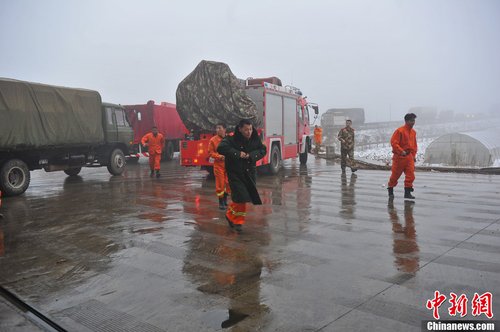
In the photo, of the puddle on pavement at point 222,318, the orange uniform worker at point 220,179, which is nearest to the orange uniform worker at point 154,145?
the orange uniform worker at point 220,179

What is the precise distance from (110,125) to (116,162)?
137cm

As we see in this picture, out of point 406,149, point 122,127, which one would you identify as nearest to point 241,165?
point 406,149

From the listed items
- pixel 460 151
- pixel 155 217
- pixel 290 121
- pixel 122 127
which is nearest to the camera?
pixel 155 217

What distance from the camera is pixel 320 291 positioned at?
Answer: 3.83 meters

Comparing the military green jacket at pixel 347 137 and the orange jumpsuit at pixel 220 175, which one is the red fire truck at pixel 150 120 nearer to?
the military green jacket at pixel 347 137

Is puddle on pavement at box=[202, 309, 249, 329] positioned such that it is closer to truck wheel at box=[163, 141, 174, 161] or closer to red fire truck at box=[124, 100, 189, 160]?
red fire truck at box=[124, 100, 189, 160]

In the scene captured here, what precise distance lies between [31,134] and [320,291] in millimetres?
9143

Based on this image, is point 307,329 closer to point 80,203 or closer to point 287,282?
point 287,282

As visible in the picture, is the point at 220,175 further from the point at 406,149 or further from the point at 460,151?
the point at 460,151

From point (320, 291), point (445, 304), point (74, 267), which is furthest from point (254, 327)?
point (74, 267)

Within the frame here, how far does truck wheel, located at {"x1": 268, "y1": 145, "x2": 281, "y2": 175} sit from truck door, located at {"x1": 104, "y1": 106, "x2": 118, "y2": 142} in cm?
542

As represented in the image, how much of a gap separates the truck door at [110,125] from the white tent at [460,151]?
14.1 metres

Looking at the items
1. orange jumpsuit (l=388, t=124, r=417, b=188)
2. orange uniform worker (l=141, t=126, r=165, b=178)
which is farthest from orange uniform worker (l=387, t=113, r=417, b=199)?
orange uniform worker (l=141, t=126, r=165, b=178)

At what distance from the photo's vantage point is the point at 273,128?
1370cm
